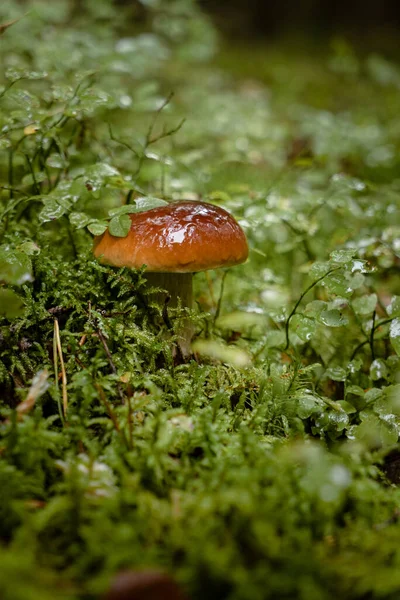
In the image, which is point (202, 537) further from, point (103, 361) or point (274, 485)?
point (103, 361)

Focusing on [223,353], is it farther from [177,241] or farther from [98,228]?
[98,228]

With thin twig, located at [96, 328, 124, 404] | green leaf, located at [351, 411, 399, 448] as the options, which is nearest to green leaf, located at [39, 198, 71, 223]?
thin twig, located at [96, 328, 124, 404]

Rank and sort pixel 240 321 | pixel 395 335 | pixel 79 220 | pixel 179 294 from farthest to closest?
pixel 240 321 < pixel 179 294 < pixel 79 220 < pixel 395 335

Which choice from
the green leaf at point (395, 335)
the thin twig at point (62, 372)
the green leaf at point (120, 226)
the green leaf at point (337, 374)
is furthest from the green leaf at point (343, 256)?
the thin twig at point (62, 372)

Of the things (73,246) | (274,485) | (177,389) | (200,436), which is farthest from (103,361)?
(274,485)

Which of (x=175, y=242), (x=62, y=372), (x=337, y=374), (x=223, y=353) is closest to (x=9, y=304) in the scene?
(x=62, y=372)

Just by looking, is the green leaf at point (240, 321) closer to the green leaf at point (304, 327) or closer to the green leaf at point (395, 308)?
the green leaf at point (304, 327)
